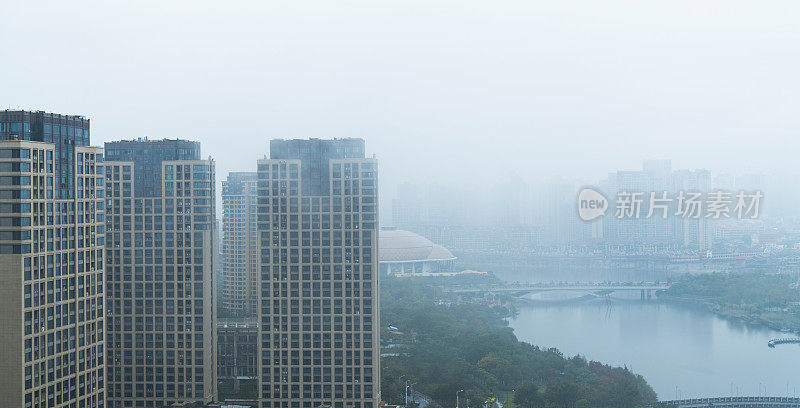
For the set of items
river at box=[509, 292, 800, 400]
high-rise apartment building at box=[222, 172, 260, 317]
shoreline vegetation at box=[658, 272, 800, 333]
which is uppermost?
high-rise apartment building at box=[222, 172, 260, 317]

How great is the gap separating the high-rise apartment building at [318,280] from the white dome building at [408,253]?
33.1ft

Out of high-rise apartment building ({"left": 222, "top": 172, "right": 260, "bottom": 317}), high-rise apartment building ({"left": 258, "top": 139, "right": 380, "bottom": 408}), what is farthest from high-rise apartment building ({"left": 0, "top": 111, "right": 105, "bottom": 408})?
high-rise apartment building ({"left": 222, "top": 172, "right": 260, "bottom": 317})

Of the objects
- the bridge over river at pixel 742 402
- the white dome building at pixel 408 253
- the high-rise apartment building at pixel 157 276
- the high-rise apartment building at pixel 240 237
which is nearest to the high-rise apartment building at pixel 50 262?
the high-rise apartment building at pixel 157 276

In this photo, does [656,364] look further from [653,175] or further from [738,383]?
[653,175]

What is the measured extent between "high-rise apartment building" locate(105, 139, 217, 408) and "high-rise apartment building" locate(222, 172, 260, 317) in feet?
9.94

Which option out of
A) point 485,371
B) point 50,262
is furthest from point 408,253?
point 50,262

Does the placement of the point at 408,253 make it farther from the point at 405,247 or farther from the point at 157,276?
the point at 157,276

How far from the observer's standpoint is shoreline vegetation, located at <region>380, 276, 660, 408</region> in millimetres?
5566

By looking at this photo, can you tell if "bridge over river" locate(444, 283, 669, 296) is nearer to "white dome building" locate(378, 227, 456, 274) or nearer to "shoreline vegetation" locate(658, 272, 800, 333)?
"shoreline vegetation" locate(658, 272, 800, 333)

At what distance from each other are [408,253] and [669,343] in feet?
22.6

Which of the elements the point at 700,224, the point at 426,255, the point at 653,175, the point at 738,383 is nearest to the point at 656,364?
the point at 738,383

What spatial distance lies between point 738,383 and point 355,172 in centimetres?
474

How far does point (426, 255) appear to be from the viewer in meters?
15.4

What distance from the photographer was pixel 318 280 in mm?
4758
